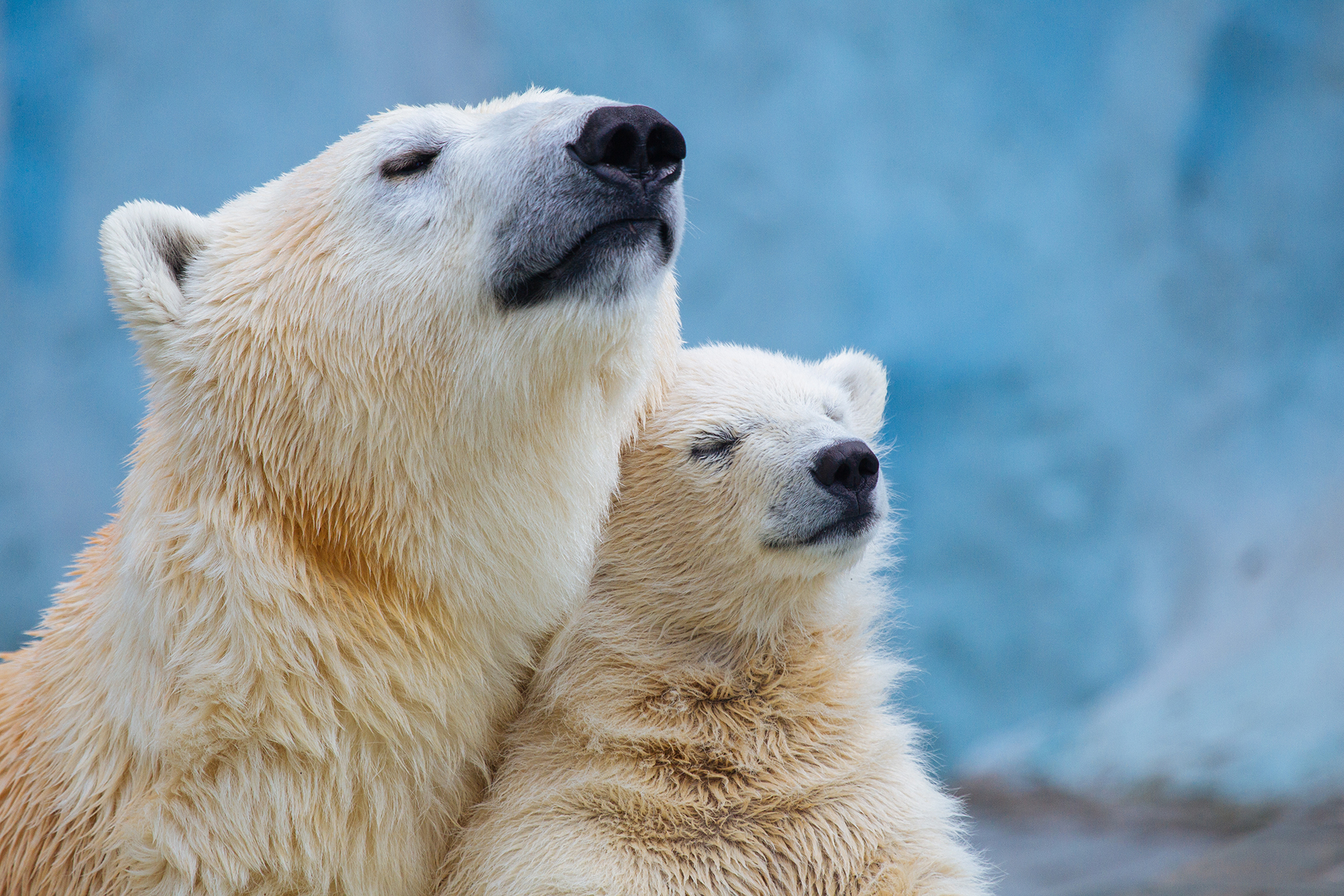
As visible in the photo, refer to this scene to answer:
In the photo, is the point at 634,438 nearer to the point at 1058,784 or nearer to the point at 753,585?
the point at 753,585

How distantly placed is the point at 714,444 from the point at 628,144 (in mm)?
570

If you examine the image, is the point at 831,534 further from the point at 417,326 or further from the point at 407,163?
the point at 407,163

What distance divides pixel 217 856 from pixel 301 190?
2.90ft

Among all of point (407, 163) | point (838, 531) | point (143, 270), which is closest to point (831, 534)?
point (838, 531)

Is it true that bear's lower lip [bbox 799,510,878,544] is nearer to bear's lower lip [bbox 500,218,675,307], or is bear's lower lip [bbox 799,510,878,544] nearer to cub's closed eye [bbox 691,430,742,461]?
cub's closed eye [bbox 691,430,742,461]

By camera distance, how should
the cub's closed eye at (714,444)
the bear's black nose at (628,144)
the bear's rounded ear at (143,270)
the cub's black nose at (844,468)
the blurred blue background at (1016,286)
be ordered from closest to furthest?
the bear's black nose at (628,144)
the bear's rounded ear at (143,270)
the cub's black nose at (844,468)
the cub's closed eye at (714,444)
the blurred blue background at (1016,286)

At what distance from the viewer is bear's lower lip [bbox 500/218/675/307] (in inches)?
50.9

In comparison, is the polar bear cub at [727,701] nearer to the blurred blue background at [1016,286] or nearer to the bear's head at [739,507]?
the bear's head at [739,507]

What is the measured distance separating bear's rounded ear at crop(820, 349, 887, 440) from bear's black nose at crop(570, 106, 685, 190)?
0.82 m

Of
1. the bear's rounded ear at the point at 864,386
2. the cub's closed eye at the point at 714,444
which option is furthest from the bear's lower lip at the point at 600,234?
the bear's rounded ear at the point at 864,386

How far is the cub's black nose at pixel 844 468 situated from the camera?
5.22ft

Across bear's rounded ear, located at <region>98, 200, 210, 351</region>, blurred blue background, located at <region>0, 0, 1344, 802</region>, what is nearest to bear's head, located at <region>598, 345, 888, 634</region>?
bear's rounded ear, located at <region>98, 200, 210, 351</region>

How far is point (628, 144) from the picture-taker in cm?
128

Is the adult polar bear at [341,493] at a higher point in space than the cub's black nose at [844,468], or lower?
lower
